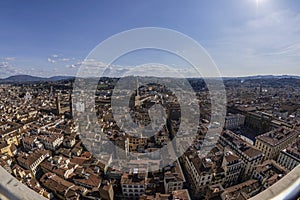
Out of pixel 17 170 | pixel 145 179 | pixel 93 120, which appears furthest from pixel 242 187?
pixel 93 120

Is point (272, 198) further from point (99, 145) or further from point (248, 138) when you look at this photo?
point (248, 138)

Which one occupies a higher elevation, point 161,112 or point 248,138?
point 161,112

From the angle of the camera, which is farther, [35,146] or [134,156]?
[35,146]

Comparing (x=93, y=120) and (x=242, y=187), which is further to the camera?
(x=93, y=120)

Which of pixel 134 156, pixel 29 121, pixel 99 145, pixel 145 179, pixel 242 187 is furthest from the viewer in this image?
pixel 29 121

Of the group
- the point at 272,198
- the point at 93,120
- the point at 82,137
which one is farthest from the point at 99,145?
the point at 272,198

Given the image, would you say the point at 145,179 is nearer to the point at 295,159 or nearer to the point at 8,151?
the point at 295,159

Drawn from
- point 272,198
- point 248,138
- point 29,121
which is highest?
point 272,198

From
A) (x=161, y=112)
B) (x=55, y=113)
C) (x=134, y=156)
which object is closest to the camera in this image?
(x=134, y=156)

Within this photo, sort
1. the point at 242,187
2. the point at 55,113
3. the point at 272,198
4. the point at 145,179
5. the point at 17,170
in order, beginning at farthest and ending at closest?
1. the point at 55,113
2. the point at 17,170
3. the point at 145,179
4. the point at 242,187
5. the point at 272,198
